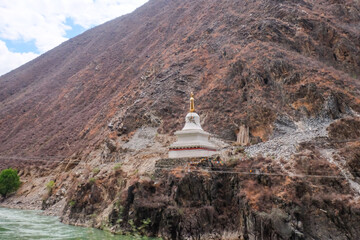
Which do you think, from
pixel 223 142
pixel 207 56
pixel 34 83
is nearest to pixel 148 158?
pixel 223 142

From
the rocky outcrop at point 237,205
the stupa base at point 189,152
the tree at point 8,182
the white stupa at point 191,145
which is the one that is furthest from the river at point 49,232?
the tree at point 8,182

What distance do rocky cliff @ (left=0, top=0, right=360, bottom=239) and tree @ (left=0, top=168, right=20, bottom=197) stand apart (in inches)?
68.7

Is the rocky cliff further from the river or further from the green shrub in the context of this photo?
the river

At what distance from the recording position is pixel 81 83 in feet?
205

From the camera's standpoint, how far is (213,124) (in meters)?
32.7

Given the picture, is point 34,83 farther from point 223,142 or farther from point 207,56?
point 223,142

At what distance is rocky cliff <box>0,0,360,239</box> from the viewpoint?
17547mm

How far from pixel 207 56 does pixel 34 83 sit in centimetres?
5168

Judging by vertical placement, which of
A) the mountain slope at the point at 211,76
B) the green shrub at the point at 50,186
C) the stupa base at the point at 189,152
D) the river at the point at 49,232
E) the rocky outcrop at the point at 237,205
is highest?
the mountain slope at the point at 211,76

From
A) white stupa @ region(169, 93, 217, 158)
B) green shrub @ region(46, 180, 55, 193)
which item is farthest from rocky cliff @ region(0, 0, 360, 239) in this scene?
white stupa @ region(169, 93, 217, 158)

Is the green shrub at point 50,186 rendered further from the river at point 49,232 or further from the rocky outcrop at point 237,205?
the rocky outcrop at point 237,205

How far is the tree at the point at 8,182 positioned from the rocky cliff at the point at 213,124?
5.72 feet

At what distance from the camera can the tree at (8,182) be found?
40188 millimetres

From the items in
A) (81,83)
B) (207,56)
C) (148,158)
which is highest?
(81,83)
